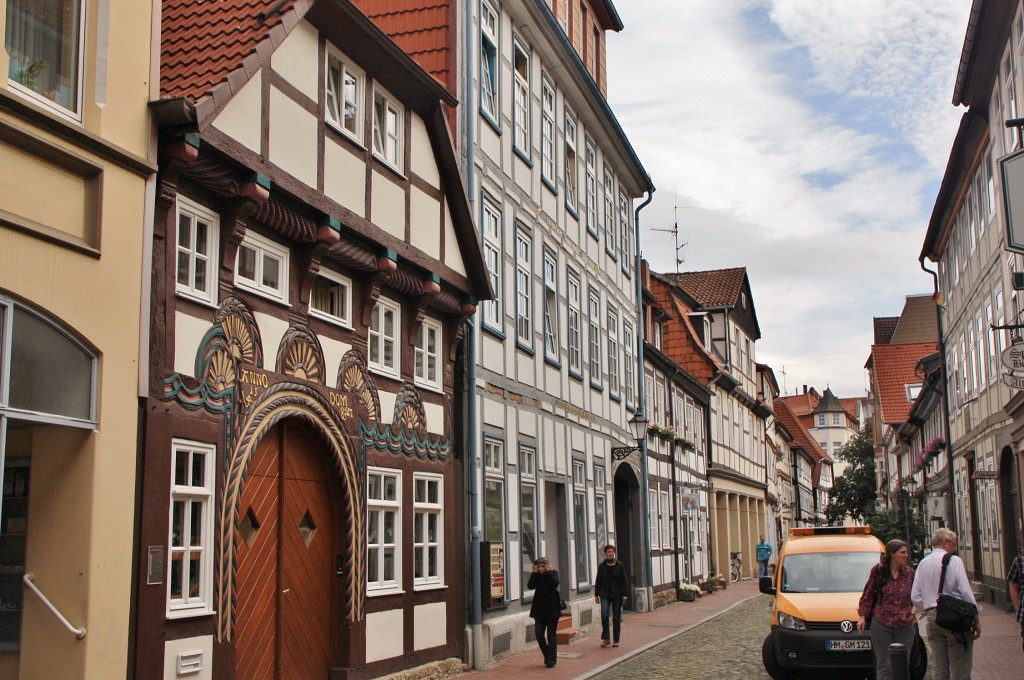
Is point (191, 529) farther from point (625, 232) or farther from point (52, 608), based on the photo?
point (625, 232)

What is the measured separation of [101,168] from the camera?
29.6 ft

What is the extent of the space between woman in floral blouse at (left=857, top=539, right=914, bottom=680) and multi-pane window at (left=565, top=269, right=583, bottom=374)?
11.7 m

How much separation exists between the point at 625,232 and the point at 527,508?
11407mm

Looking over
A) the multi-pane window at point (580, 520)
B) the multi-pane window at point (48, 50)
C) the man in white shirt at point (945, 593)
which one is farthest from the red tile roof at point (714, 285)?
the multi-pane window at point (48, 50)

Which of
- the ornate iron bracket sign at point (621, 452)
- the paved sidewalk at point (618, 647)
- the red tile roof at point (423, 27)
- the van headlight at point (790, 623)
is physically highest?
the red tile roof at point (423, 27)

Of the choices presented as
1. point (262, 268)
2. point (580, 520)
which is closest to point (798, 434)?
point (580, 520)

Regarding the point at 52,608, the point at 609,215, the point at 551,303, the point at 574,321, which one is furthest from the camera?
the point at 609,215

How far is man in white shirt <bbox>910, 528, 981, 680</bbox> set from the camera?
10.9 meters

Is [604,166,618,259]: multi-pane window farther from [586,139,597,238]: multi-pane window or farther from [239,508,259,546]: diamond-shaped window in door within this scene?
[239,508,259,546]: diamond-shaped window in door

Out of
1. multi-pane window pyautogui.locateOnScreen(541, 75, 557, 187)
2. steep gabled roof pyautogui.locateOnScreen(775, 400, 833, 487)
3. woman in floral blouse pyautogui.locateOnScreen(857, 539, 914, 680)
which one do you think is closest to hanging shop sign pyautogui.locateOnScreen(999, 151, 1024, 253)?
woman in floral blouse pyautogui.locateOnScreen(857, 539, 914, 680)

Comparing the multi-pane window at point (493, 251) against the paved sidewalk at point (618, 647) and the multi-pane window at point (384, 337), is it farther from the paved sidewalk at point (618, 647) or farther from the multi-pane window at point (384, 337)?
the paved sidewalk at point (618, 647)

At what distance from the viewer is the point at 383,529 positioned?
46.5 feet

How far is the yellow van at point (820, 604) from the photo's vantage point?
13.6m

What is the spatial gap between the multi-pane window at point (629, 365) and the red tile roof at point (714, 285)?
18.3m
